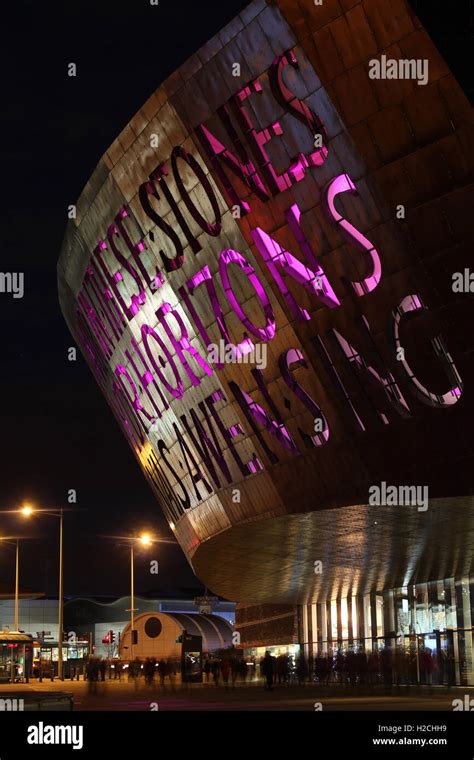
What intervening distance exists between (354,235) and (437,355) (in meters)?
3.28

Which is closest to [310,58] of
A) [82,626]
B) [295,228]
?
[295,228]

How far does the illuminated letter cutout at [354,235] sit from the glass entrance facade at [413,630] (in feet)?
59.3

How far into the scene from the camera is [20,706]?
71.1 feet

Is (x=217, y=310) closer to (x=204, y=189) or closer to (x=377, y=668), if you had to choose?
(x=204, y=189)

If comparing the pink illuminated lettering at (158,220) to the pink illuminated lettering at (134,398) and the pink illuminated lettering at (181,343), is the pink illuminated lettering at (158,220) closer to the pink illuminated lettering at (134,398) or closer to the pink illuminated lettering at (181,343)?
the pink illuminated lettering at (181,343)

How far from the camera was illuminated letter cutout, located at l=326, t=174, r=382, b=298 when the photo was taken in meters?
26.1

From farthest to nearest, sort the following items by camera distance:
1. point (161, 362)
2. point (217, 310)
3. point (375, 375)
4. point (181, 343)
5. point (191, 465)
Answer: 1. point (191, 465)
2. point (161, 362)
3. point (181, 343)
4. point (217, 310)
5. point (375, 375)

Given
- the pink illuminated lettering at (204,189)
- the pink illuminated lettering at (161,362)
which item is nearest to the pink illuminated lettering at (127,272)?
the pink illuminated lettering at (161,362)

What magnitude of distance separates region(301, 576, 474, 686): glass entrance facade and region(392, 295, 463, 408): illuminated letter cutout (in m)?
16.6

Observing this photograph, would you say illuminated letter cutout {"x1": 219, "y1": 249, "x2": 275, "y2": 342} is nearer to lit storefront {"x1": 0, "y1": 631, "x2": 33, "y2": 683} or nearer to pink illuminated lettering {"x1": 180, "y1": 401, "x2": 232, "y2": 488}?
pink illuminated lettering {"x1": 180, "y1": 401, "x2": 232, "y2": 488}

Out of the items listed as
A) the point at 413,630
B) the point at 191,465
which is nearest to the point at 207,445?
the point at 191,465

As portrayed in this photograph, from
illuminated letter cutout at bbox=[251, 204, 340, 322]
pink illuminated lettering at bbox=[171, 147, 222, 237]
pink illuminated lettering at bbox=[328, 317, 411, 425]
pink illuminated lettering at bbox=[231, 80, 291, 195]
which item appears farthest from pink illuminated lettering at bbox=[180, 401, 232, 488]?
pink illuminated lettering at bbox=[231, 80, 291, 195]

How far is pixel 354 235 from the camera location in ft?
86.6
